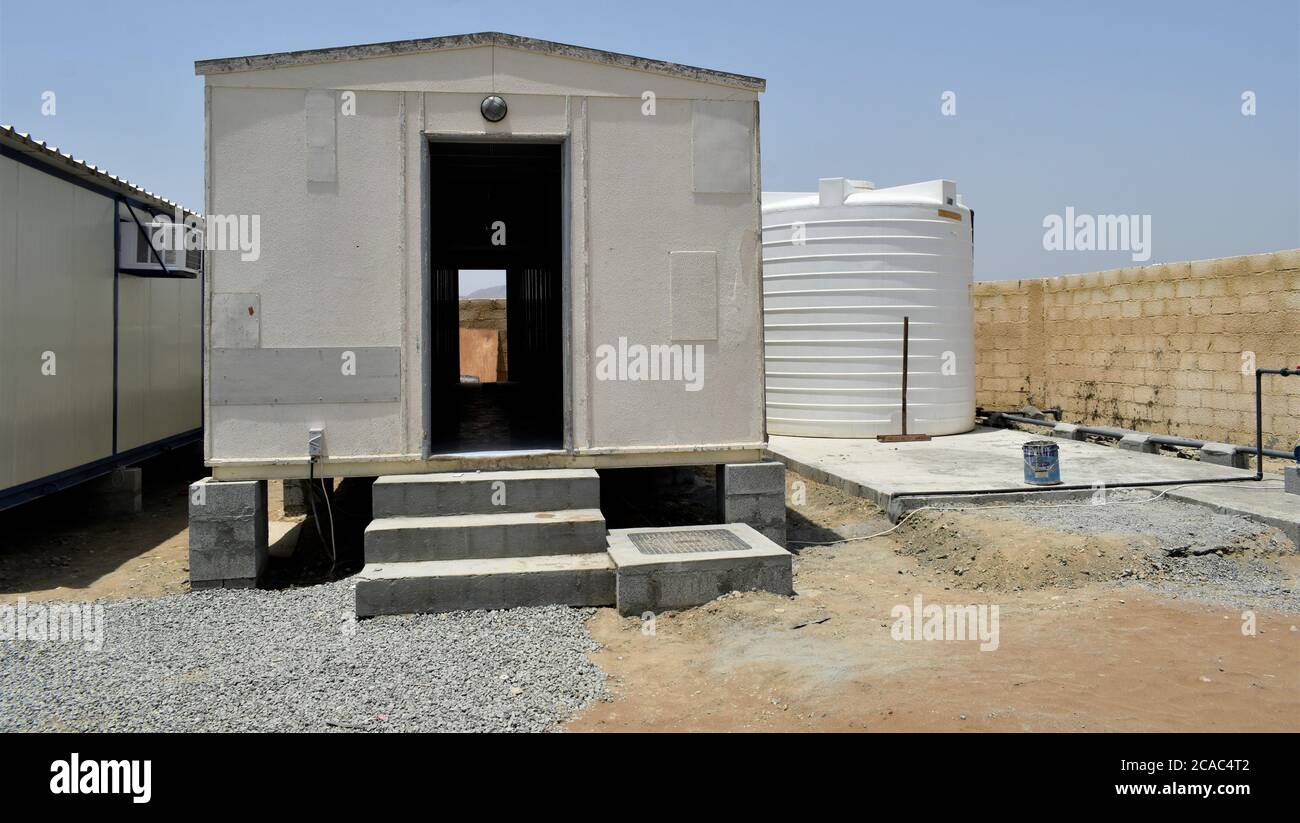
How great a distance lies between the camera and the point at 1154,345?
12195 mm

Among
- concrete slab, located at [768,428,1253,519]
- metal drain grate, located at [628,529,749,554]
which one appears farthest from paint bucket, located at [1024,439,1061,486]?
metal drain grate, located at [628,529,749,554]

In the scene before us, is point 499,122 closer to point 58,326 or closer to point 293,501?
point 58,326

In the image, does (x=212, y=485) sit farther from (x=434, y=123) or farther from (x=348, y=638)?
(x=434, y=123)

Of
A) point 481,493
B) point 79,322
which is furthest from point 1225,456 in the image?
point 79,322

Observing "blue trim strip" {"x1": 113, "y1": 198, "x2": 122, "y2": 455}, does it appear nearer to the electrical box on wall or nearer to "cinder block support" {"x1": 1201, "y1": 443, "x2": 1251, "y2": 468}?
the electrical box on wall

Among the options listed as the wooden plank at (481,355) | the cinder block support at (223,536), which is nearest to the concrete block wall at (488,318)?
the wooden plank at (481,355)

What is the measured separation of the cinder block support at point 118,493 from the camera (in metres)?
8.58

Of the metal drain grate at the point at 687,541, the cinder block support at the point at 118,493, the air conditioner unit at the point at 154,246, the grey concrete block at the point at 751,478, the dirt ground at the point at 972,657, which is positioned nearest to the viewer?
the dirt ground at the point at 972,657

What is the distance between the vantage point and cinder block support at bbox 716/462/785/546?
6.72 m

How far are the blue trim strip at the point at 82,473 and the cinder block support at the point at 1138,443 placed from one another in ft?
36.6

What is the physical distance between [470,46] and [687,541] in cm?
385

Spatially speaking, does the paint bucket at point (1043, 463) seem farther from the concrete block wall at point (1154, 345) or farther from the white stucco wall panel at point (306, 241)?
the white stucco wall panel at point (306, 241)
